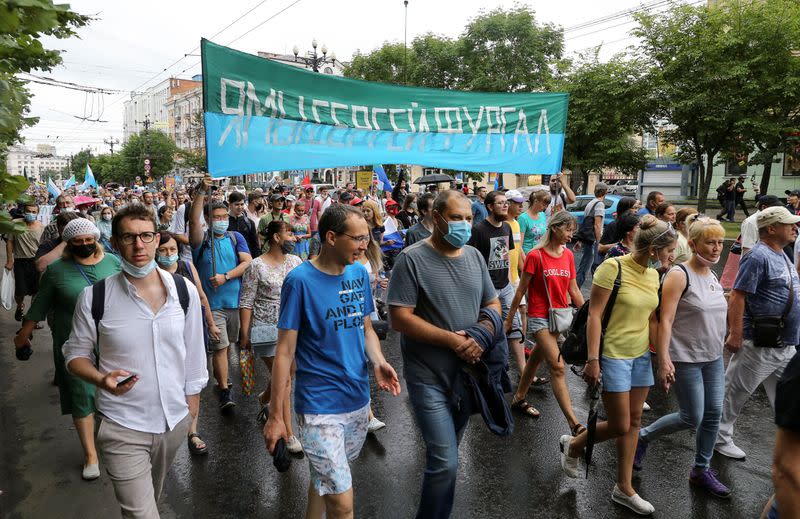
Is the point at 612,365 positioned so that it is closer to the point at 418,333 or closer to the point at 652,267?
the point at 652,267

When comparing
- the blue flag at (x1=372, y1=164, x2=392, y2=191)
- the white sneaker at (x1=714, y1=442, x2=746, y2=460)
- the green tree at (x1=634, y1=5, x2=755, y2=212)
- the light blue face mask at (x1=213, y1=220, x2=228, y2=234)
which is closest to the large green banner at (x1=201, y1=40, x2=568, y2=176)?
the light blue face mask at (x1=213, y1=220, x2=228, y2=234)

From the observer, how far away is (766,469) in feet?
14.5

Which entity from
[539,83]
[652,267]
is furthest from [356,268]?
[539,83]

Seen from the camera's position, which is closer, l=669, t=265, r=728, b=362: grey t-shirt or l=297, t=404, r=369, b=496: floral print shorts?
l=297, t=404, r=369, b=496: floral print shorts

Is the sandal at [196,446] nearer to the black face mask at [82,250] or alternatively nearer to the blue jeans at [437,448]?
the black face mask at [82,250]

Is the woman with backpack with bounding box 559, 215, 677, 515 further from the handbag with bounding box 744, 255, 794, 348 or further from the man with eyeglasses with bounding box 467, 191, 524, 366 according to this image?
the man with eyeglasses with bounding box 467, 191, 524, 366

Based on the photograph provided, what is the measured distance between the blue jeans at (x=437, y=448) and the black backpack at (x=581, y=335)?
3.68 ft

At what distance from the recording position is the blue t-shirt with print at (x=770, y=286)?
433 centimetres

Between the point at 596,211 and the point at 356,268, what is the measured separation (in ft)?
25.9

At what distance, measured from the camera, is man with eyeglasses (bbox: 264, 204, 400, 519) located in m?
2.91

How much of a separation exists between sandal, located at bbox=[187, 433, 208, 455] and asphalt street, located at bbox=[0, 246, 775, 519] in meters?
0.06

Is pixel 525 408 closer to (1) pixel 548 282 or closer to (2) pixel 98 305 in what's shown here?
(1) pixel 548 282

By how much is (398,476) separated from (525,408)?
1.58m

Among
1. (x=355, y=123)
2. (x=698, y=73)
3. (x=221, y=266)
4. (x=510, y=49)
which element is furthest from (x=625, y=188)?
(x=221, y=266)
